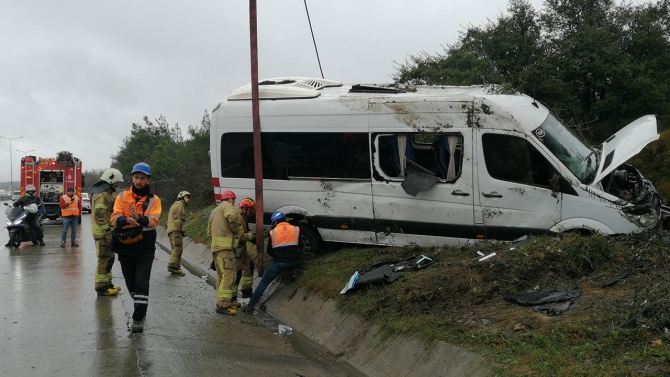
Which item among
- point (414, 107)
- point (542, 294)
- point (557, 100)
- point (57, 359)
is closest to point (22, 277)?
point (57, 359)

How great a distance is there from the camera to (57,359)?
617 centimetres

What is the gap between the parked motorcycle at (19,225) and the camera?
16.2m

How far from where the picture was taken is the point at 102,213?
9.06m

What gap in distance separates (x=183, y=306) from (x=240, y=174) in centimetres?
241

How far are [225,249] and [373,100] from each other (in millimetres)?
3152

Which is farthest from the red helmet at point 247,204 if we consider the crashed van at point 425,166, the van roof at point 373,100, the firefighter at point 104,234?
the firefighter at point 104,234

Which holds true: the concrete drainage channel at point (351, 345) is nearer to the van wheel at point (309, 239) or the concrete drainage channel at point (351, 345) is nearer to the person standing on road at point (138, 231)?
the van wheel at point (309, 239)

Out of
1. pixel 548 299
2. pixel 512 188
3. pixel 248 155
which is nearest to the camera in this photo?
pixel 548 299

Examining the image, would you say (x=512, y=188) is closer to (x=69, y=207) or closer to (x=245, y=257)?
(x=245, y=257)

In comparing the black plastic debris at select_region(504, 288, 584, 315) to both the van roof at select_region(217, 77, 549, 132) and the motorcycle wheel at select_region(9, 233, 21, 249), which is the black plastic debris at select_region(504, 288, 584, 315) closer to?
the van roof at select_region(217, 77, 549, 132)

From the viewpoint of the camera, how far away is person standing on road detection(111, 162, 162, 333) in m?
7.30

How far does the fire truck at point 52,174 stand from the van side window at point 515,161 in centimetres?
2341

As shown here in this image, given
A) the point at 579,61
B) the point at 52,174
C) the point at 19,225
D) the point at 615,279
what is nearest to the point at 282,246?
the point at 615,279

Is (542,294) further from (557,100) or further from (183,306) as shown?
(557,100)
